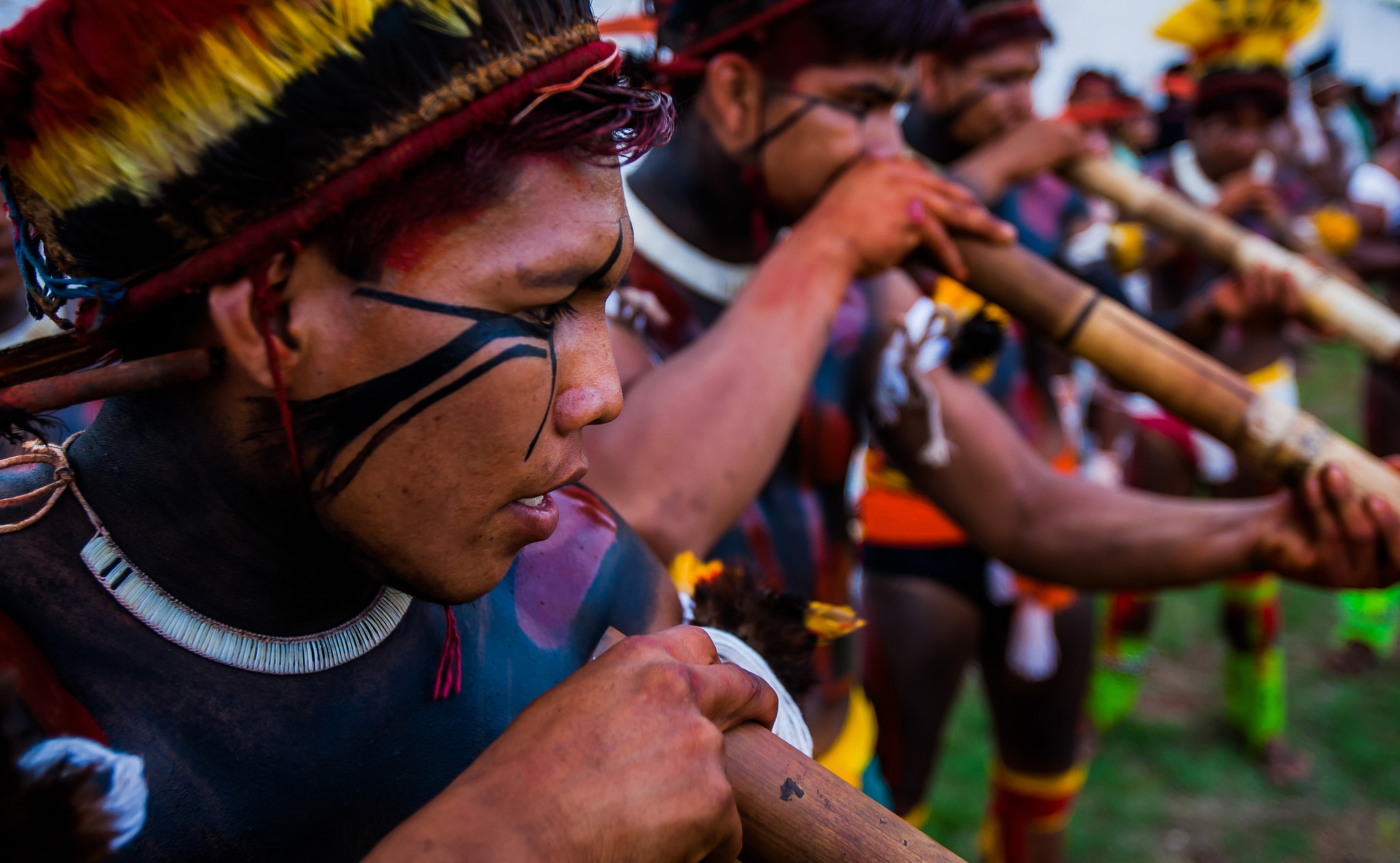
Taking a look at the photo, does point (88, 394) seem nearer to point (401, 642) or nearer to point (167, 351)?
point (167, 351)

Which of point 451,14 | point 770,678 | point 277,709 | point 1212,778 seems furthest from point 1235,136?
point 277,709

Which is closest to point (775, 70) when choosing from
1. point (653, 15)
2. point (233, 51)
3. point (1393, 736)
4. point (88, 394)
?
point (653, 15)

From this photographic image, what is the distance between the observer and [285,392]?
3.12 feet

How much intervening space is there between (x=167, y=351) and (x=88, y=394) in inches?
4.1

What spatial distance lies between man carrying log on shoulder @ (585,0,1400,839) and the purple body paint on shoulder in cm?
38

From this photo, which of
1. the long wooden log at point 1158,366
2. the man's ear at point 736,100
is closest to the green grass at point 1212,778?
the long wooden log at point 1158,366

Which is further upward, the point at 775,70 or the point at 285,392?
the point at 285,392

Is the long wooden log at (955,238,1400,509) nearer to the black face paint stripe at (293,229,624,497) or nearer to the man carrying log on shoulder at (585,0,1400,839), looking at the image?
the man carrying log on shoulder at (585,0,1400,839)

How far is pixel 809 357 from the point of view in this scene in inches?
73.8

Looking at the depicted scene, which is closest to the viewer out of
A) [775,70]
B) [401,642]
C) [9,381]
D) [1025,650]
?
[9,381]

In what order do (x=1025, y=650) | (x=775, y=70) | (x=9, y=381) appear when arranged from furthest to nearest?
(x=1025, y=650)
(x=775, y=70)
(x=9, y=381)

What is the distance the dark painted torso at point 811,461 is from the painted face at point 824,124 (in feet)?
1.12

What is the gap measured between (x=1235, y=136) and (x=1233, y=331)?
132cm

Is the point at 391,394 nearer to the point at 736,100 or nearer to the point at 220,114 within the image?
the point at 220,114
